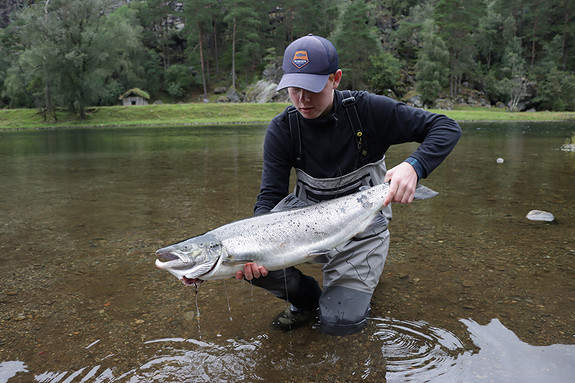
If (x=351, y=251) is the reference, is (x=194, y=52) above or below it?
above

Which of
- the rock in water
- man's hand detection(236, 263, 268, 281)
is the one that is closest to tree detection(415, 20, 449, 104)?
the rock in water

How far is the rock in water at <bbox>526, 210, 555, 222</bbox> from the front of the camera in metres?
7.40

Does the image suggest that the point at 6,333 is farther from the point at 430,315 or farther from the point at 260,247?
the point at 430,315

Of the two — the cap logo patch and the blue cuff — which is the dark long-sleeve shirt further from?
the cap logo patch

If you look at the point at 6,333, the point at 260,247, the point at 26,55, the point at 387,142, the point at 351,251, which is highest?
the point at 26,55

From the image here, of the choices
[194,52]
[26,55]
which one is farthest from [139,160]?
[194,52]

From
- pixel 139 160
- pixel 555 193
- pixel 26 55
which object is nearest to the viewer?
pixel 555 193

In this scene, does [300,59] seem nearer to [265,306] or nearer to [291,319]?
[291,319]

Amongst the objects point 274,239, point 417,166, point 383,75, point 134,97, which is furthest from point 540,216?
point 134,97

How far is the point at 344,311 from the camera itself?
3.87m

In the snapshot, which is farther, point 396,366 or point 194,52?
point 194,52

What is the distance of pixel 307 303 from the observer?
4305mm

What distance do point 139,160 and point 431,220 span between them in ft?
45.7

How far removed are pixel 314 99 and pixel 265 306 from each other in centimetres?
234
